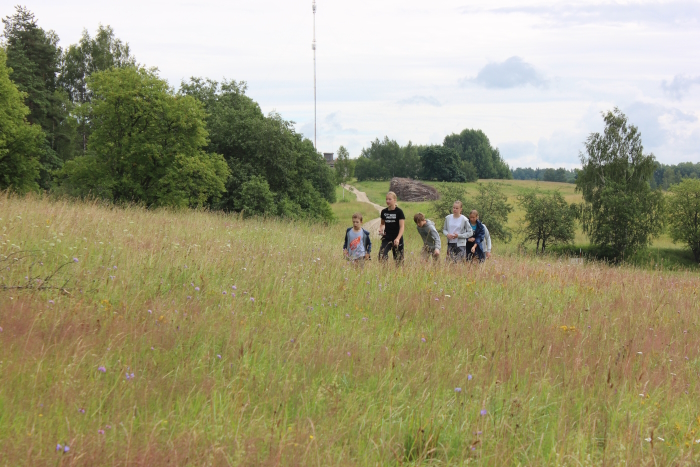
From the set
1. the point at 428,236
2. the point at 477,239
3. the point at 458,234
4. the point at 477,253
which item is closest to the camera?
the point at 428,236

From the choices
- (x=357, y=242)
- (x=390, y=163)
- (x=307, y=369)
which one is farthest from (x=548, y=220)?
(x=390, y=163)

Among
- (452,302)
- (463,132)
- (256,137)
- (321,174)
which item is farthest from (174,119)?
(463,132)

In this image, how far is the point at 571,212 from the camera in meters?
49.7

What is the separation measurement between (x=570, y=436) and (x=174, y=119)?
1215 inches

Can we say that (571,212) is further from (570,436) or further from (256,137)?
(570,436)

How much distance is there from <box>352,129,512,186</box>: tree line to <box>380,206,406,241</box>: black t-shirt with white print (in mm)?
103711

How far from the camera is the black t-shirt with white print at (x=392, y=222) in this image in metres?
10.3

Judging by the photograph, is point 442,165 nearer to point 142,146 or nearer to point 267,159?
point 267,159

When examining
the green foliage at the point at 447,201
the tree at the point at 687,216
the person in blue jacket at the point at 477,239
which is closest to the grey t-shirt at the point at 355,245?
the person in blue jacket at the point at 477,239

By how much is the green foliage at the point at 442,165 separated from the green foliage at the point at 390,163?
12266mm

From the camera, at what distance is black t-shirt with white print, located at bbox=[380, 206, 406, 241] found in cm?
1032

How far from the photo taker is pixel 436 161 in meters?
116

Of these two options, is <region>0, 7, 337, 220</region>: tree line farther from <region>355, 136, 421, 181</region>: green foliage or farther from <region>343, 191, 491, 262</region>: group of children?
<region>355, 136, 421, 181</region>: green foliage

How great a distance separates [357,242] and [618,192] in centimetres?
4608
